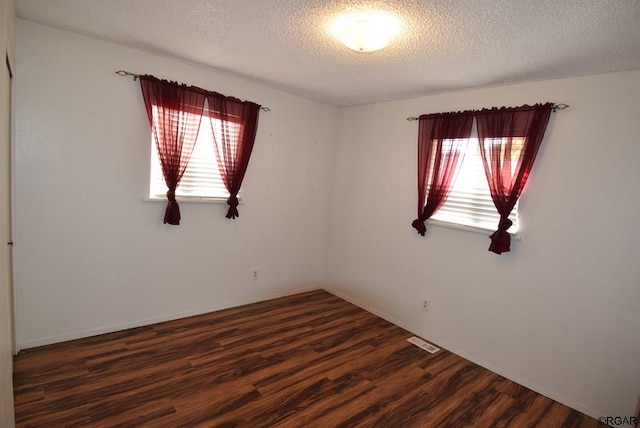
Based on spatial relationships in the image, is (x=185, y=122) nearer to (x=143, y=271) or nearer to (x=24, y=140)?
(x=24, y=140)

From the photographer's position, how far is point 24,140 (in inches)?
101

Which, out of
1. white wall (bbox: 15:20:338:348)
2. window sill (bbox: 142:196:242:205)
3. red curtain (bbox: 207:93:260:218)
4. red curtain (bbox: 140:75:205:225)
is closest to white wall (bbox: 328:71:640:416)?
red curtain (bbox: 207:93:260:218)

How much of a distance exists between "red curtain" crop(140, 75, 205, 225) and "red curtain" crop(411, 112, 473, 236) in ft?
7.62

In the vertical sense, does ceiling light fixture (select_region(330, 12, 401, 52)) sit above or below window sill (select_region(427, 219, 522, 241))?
above

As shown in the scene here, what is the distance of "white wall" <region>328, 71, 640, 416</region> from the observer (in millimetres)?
2402

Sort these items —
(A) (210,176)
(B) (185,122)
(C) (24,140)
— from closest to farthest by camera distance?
1. (C) (24,140)
2. (B) (185,122)
3. (A) (210,176)

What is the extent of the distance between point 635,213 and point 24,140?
4.53 metres

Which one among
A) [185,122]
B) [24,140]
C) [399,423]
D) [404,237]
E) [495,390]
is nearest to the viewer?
[399,423]

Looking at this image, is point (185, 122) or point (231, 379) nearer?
point (231, 379)

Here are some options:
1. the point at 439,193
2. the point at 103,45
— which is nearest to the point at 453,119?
the point at 439,193

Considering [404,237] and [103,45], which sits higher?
[103,45]

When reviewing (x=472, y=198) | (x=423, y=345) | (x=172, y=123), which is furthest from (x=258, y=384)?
(x=472, y=198)

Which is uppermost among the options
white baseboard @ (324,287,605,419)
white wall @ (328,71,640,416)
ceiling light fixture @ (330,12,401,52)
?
ceiling light fixture @ (330,12,401,52)

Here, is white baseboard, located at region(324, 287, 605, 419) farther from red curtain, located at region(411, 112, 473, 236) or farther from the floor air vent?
red curtain, located at region(411, 112, 473, 236)
